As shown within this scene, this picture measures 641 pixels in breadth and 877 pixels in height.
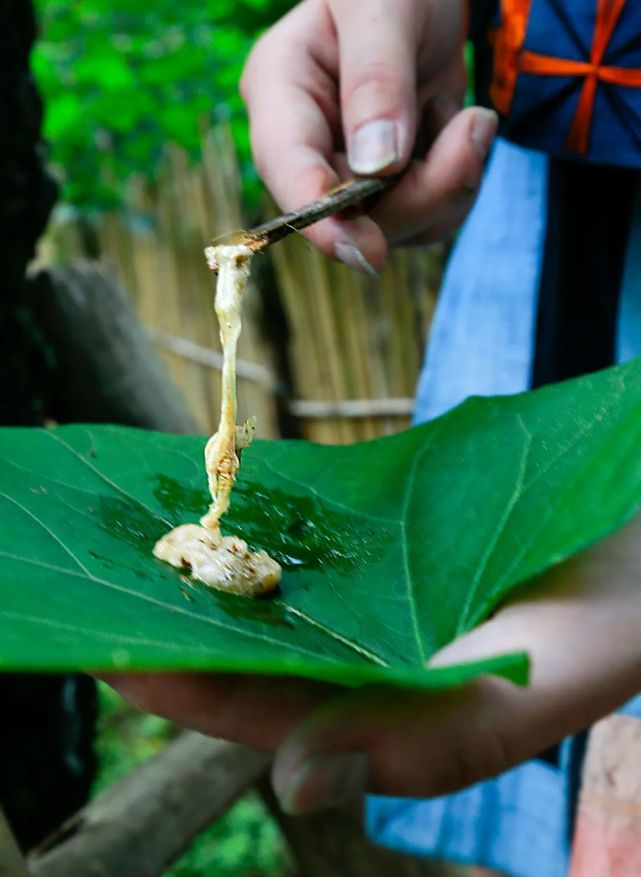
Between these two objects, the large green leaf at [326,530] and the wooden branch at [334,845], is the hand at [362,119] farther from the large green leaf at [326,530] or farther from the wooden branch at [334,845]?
the wooden branch at [334,845]

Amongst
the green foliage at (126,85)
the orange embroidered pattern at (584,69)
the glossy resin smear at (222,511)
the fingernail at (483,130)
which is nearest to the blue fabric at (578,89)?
the orange embroidered pattern at (584,69)

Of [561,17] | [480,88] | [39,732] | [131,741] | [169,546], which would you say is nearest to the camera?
[169,546]

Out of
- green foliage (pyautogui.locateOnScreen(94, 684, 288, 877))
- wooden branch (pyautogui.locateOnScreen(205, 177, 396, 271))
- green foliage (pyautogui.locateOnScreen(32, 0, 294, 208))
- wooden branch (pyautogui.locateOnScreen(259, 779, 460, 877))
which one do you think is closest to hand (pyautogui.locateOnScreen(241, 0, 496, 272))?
wooden branch (pyautogui.locateOnScreen(205, 177, 396, 271))

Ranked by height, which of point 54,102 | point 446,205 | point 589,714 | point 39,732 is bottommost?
point 39,732

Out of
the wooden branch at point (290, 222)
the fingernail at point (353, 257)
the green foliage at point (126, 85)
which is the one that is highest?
the green foliage at point (126, 85)

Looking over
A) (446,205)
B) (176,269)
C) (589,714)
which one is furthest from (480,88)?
(176,269)

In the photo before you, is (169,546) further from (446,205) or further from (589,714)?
(446,205)

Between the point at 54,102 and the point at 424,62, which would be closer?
the point at 424,62
